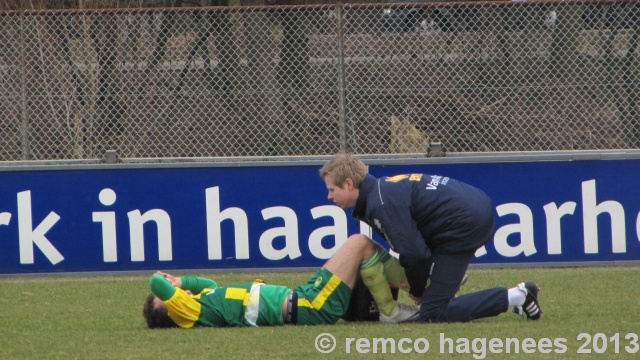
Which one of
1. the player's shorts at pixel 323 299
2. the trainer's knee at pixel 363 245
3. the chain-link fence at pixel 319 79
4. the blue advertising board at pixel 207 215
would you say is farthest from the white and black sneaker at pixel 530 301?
the chain-link fence at pixel 319 79

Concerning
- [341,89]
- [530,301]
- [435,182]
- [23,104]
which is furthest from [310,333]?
[23,104]

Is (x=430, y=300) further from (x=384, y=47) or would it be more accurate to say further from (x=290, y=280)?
(x=384, y=47)

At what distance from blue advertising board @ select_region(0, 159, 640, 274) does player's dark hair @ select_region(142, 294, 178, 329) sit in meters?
2.72

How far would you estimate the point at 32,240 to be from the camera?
362 inches

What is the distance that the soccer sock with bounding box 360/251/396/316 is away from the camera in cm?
634

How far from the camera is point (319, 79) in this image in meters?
9.67

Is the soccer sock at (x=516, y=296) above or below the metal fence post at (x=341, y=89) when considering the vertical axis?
below

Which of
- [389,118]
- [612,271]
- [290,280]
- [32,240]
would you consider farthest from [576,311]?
[32,240]

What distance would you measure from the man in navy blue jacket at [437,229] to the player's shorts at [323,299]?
0.23 metres

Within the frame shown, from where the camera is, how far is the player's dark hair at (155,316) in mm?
6406

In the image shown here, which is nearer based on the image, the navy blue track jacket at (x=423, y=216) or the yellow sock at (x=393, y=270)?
the navy blue track jacket at (x=423, y=216)

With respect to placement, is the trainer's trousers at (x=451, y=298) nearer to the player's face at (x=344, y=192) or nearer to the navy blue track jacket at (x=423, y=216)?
the navy blue track jacket at (x=423, y=216)

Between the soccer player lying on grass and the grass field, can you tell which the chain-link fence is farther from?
the soccer player lying on grass

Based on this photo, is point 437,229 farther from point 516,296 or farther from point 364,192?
point 516,296
